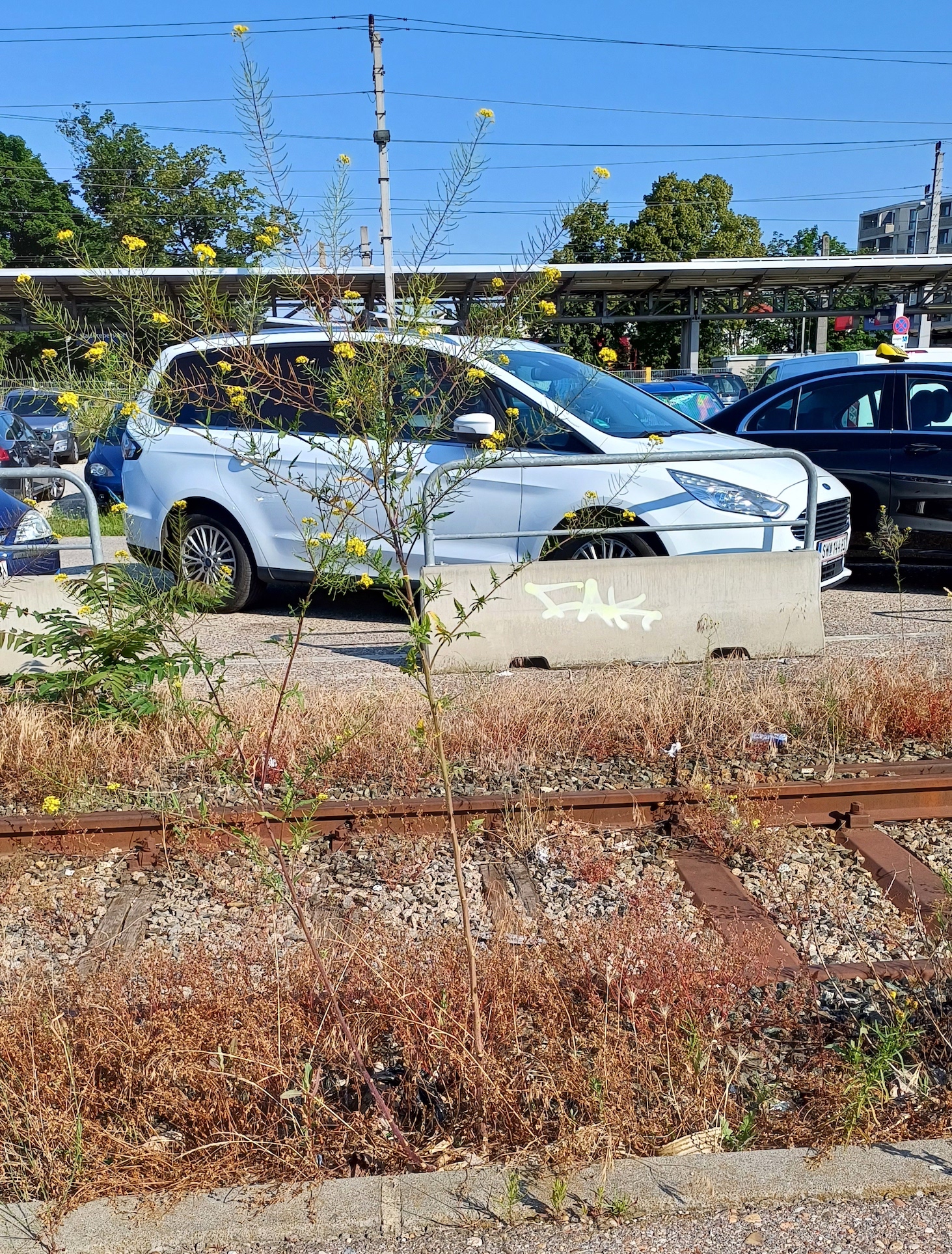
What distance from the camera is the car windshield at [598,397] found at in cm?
872

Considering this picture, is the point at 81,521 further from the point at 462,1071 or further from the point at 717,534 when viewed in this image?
the point at 462,1071

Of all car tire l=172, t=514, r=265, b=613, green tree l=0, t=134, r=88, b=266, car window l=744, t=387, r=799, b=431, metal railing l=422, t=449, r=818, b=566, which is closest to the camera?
metal railing l=422, t=449, r=818, b=566

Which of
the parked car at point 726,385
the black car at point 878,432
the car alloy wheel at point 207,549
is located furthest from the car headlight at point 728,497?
the parked car at point 726,385

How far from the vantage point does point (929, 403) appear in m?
10.5

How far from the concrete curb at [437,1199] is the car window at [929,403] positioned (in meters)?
8.53

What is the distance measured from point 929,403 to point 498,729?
6.34 meters

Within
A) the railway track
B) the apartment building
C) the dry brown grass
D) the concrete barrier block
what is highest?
the apartment building

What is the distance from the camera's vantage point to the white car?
8.26 m

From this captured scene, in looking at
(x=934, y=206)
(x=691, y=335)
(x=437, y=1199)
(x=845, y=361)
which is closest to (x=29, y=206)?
(x=691, y=335)

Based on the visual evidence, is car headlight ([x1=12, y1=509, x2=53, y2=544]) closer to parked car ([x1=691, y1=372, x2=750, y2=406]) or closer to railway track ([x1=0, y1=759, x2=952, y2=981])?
railway track ([x1=0, y1=759, x2=952, y2=981])

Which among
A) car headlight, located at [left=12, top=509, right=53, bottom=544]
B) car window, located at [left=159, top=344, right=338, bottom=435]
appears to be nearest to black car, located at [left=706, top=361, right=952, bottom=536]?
car headlight, located at [left=12, top=509, right=53, bottom=544]

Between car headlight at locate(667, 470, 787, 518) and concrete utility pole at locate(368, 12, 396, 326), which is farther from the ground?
concrete utility pole at locate(368, 12, 396, 326)

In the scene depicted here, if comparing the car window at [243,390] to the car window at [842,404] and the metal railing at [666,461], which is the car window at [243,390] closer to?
the metal railing at [666,461]

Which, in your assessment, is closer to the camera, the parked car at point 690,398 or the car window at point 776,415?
the car window at point 776,415
